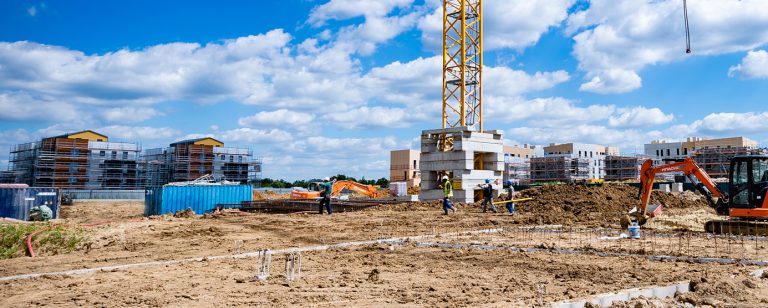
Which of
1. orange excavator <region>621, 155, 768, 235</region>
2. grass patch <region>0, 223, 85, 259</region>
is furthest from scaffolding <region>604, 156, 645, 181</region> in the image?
grass patch <region>0, 223, 85, 259</region>

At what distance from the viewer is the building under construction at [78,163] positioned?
59625 millimetres

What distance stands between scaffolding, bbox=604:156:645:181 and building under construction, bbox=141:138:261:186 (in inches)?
2015

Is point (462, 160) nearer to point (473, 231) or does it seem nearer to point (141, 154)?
point (473, 231)

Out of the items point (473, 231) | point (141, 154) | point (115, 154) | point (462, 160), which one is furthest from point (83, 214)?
point (141, 154)

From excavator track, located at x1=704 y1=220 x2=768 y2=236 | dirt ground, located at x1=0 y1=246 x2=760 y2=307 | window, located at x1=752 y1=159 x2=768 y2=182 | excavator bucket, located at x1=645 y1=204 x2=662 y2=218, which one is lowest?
dirt ground, located at x1=0 y1=246 x2=760 y2=307

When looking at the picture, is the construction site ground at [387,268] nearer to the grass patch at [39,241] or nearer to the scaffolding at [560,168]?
the grass patch at [39,241]

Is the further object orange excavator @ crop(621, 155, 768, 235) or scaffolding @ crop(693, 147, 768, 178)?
scaffolding @ crop(693, 147, 768, 178)

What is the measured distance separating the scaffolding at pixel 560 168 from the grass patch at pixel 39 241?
240ft

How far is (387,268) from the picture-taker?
895cm

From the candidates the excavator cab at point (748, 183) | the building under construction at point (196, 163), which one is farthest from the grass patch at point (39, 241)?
the building under construction at point (196, 163)

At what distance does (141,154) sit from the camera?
70.8m

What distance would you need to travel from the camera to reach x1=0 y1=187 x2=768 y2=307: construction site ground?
6699 millimetres

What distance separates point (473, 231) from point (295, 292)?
8.55 metres

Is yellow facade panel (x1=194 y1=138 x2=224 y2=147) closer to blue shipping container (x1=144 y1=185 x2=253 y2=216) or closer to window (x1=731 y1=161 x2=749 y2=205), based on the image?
blue shipping container (x1=144 y1=185 x2=253 y2=216)
